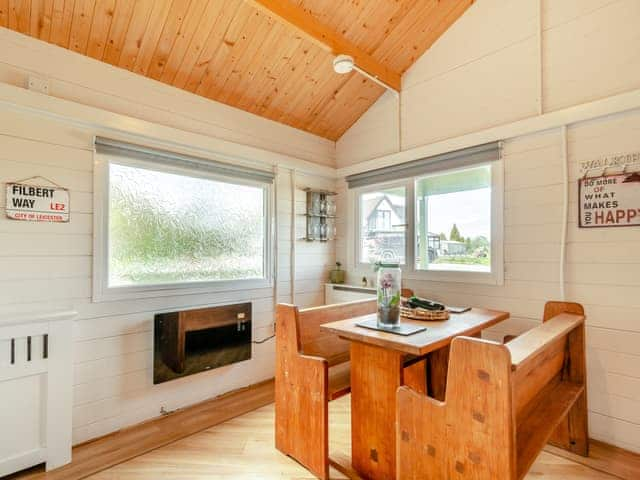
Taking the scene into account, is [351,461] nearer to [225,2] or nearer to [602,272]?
[602,272]

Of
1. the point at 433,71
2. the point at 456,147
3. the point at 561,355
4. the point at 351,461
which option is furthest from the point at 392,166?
the point at 351,461

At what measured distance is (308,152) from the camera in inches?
140

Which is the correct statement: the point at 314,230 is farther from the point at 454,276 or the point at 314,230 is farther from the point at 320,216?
the point at 454,276

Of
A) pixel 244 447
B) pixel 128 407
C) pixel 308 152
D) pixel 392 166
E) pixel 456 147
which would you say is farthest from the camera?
pixel 308 152

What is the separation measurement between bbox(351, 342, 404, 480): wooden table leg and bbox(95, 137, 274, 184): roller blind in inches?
72.2

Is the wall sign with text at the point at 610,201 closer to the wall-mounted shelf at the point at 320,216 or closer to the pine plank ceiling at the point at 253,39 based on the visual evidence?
the pine plank ceiling at the point at 253,39

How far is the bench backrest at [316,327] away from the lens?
1.95 m

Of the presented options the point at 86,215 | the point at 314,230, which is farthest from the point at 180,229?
the point at 314,230

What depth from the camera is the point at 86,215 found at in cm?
220

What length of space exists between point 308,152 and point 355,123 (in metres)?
0.59

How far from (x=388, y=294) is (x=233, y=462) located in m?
1.33

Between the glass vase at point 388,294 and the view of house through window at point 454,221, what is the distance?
1241 millimetres

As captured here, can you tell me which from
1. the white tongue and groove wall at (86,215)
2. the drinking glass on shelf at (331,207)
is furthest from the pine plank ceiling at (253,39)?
the drinking glass on shelf at (331,207)

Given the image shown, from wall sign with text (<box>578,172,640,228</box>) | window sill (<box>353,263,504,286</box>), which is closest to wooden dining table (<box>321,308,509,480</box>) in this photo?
window sill (<box>353,263,504,286</box>)
